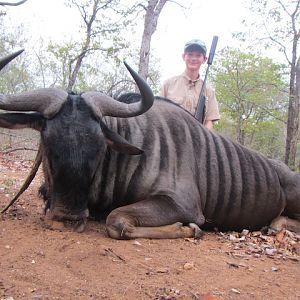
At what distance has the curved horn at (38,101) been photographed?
11.0 ft

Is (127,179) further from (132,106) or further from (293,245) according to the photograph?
(293,245)

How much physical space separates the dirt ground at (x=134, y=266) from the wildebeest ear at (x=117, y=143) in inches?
27.7

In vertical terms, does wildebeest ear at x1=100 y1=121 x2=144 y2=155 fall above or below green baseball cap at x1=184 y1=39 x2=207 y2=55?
below

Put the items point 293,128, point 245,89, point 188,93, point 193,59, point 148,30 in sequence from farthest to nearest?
point 245,89 → point 293,128 → point 148,30 → point 188,93 → point 193,59

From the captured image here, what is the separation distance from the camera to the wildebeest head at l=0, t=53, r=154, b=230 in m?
3.26

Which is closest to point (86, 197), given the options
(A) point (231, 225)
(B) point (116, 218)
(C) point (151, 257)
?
(B) point (116, 218)

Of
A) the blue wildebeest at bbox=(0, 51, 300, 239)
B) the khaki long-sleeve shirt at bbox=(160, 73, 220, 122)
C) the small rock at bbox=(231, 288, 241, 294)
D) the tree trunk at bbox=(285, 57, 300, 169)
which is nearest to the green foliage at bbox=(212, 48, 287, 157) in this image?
the tree trunk at bbox=(285, 57, 300, 169)

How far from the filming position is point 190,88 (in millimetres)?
6238

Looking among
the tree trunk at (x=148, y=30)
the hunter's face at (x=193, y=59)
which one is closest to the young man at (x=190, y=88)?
the hunter's face at (x=193, y=59)

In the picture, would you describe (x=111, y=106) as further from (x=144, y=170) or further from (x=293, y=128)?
(x=293, y=128)

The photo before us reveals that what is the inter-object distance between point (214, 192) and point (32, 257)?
2144mm

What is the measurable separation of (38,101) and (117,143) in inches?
28.0

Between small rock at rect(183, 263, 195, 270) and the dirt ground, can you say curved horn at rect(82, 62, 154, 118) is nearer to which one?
the dirt ground

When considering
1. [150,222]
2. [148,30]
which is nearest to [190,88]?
[150,222]
